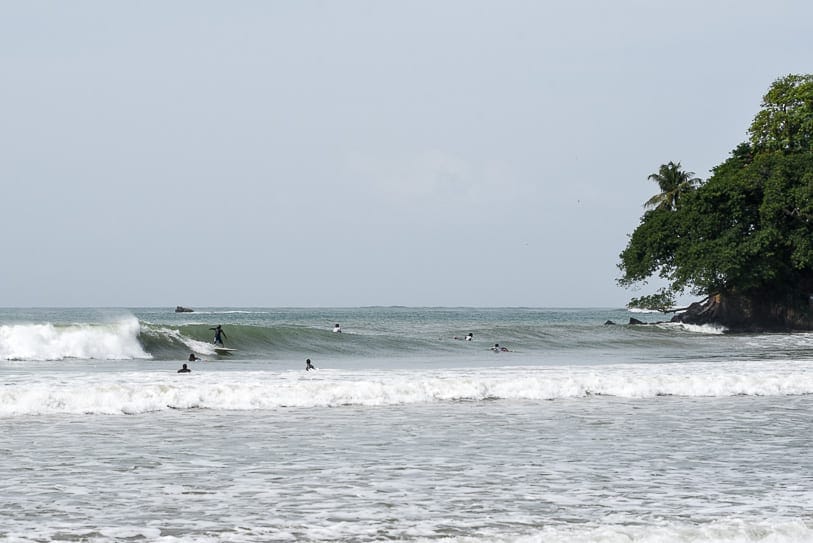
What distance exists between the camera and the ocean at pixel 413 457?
7.08 meters

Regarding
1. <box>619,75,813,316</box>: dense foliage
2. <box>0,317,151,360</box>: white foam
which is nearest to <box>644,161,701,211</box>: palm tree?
<box>619,75,813,316</box>: dense foliage

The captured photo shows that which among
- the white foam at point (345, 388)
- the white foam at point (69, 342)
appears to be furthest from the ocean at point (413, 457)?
the white foam at point (69, 342)

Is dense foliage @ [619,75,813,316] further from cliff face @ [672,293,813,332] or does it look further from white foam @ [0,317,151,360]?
white foam @ [0,317,151,360]

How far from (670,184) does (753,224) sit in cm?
1917

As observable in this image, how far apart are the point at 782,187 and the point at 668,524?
41.8 m

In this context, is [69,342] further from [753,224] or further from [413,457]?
[753,224]

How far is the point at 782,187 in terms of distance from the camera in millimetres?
44781

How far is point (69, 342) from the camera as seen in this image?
3053 centimetres

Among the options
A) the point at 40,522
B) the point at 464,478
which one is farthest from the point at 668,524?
the point at 40,522

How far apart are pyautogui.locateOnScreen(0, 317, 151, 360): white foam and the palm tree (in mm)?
44121

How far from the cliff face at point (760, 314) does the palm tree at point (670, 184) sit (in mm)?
14032

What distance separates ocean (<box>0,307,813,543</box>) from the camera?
7082mm

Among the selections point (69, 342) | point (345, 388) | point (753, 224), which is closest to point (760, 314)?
point (753, 224)

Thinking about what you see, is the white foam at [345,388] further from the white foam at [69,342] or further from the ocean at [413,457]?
the white foam at [69,342]
